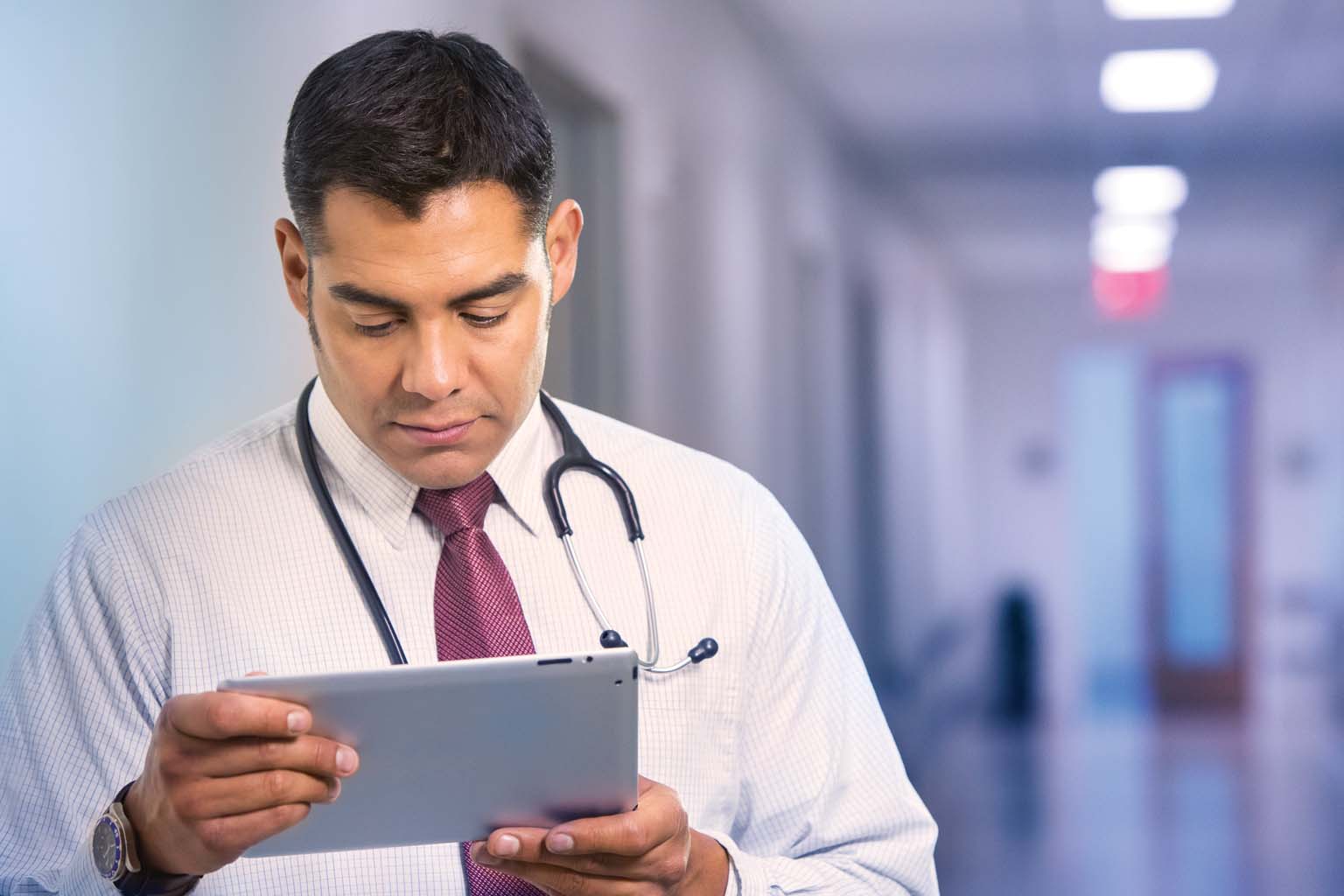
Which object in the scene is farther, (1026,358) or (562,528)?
(1026,358)

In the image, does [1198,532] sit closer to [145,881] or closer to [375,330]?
[375,330]

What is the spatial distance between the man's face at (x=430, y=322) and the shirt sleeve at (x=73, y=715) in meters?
0.26

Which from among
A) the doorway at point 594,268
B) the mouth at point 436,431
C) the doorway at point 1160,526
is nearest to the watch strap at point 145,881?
the mouth at point 436,431

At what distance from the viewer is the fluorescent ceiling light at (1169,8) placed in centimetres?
375

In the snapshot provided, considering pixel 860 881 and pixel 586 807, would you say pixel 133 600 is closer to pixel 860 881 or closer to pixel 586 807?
pixel 586 807

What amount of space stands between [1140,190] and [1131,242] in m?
0.23

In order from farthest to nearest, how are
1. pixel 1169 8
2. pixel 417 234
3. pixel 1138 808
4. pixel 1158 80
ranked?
pixel 1138 808, pixel 1158 80, pixel 1169 8, pixel 417 234

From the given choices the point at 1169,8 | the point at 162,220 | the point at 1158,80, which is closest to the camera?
the point at 162,220

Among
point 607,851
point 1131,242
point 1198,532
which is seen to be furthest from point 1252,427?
point 607,851

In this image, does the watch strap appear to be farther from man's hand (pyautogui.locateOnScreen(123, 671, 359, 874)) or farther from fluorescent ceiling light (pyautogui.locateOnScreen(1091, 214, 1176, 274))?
fluorescent ceiling light (pyautogui.locateOnScreen(1091, 214, 1176, 274))

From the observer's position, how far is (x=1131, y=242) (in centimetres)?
493

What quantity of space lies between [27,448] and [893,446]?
3476 millimetres

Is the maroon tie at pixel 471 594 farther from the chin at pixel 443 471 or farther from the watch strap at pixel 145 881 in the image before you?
the watch strap at pixel 145 881

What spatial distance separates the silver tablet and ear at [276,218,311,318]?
1.48 feet
